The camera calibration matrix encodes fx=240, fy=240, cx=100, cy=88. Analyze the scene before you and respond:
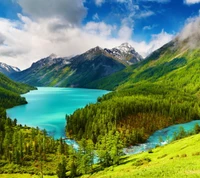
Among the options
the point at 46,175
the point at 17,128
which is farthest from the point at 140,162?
the point at 17,128

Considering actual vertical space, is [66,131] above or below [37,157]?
above

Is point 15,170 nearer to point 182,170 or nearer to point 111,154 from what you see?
point 111,154

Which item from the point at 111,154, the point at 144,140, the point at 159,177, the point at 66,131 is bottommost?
the point at 159,177

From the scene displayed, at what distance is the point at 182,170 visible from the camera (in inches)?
1900

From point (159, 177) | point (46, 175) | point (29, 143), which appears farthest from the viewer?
point (29, 143)

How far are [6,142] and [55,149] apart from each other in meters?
28.6

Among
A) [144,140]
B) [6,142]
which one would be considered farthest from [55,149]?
[144,140]

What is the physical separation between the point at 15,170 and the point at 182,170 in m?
91.5

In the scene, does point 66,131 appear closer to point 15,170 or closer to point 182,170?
point 15,170

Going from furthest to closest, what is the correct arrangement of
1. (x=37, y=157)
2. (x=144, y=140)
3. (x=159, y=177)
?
(x=144, y=140) < (x=37, y=157) < (x=159, y=177)

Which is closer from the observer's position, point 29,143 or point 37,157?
point 37,157

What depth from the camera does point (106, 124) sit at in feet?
650

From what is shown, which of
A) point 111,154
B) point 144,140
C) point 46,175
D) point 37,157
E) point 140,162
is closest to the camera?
point 140,162

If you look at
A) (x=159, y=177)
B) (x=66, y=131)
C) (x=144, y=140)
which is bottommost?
(x=159, y=177)
